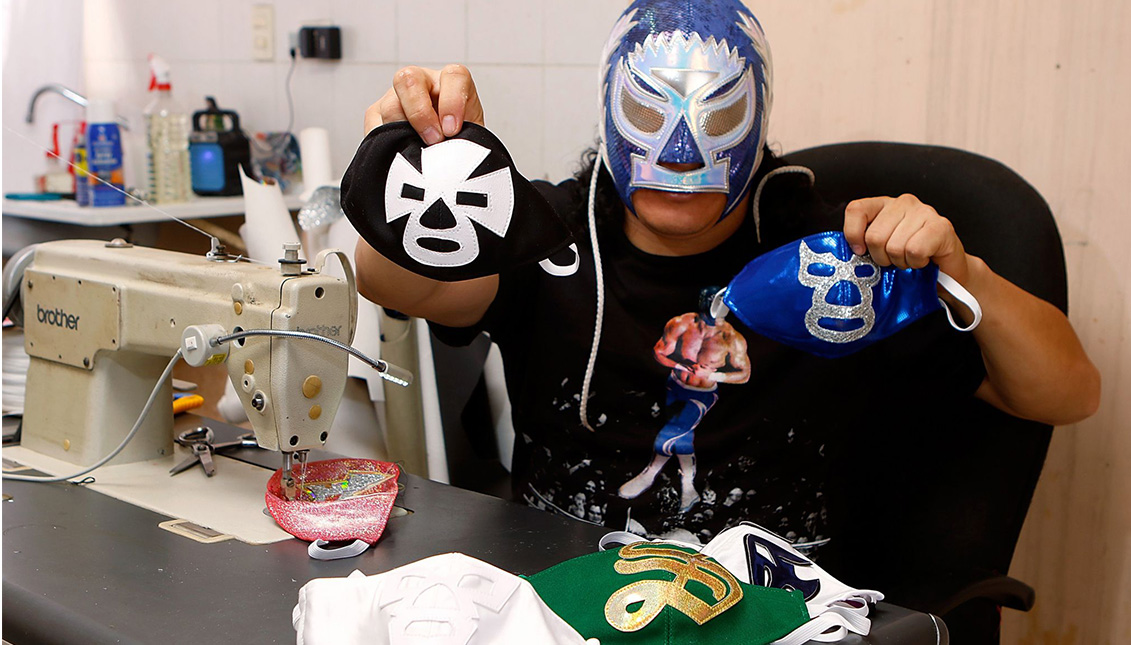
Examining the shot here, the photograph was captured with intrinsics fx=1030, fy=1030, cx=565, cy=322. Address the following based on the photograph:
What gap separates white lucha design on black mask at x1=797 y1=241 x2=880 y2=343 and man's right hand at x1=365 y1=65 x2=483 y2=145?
0.38m

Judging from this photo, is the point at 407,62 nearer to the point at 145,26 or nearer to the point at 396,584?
the point at 145,26

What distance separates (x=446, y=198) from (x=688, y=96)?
0.35 metres

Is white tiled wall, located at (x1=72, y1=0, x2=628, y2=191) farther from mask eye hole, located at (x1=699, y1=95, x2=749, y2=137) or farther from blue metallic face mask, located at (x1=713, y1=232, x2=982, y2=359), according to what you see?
blue metallic face mask, located at (x1=713, y1=232, x2=982, y2=359)

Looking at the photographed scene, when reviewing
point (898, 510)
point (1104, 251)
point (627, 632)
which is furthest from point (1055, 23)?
point (627, 632)

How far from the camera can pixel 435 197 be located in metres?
0.92

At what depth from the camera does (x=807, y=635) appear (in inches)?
29.9

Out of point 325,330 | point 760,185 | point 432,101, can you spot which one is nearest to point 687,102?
point 760,185

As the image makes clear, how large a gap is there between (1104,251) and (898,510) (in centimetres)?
51

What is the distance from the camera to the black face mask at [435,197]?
0.92 m

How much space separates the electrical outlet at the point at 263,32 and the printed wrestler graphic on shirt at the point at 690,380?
6.37 ft

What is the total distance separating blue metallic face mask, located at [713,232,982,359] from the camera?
3.49 feet

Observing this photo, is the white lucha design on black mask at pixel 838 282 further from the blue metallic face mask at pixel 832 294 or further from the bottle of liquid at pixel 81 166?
the bottle of liquid at pixel 81 166

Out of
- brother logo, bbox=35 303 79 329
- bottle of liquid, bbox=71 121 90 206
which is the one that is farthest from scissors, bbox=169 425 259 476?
bottle of liquid, bbox=71 121 90 206

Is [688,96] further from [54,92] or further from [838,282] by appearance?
[54,92]
